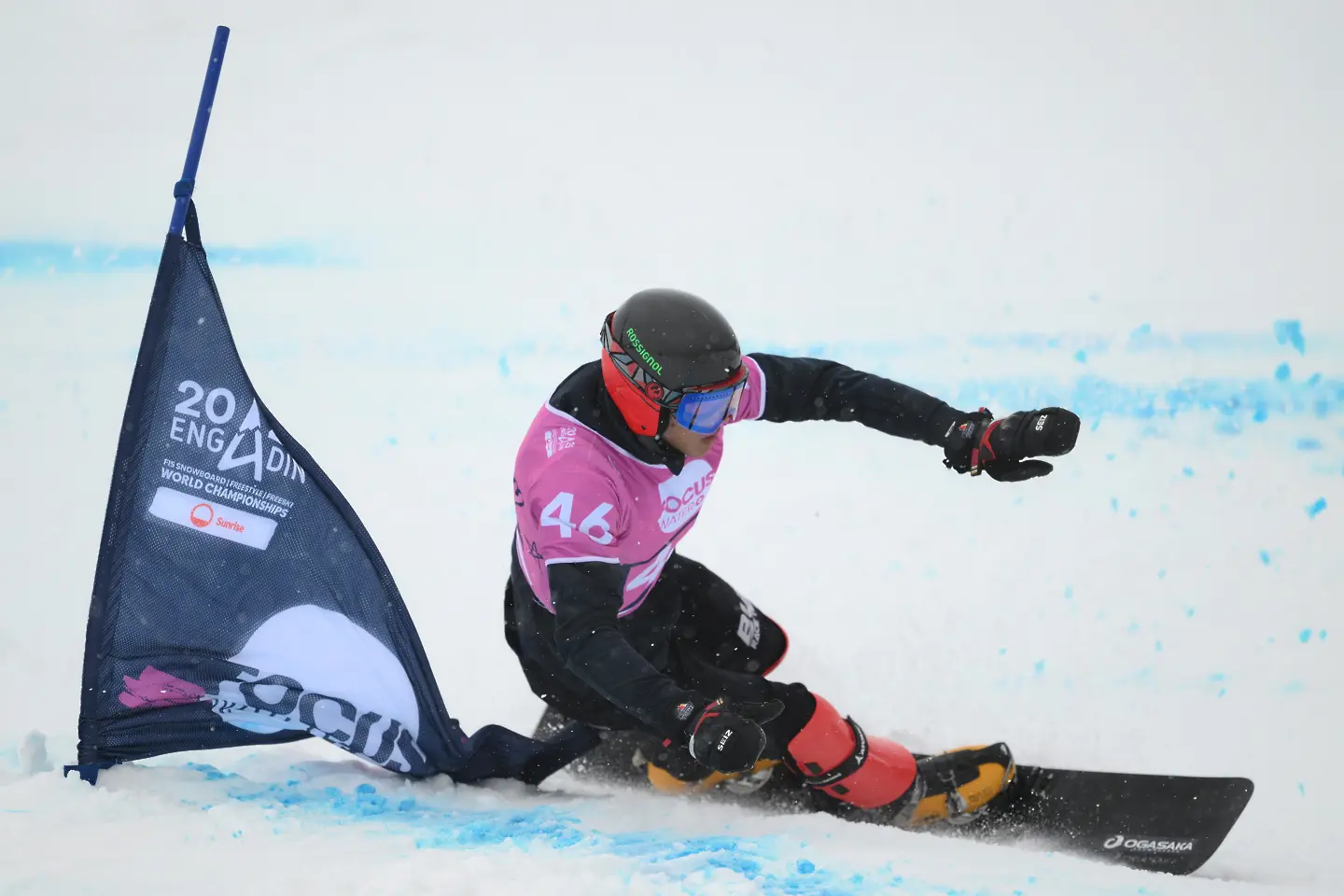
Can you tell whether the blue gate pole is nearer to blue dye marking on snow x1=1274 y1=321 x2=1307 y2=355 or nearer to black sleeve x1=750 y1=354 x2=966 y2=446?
black sleeve x1=750 y1=354 x2=966 y2=446

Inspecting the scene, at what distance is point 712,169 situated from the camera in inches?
348

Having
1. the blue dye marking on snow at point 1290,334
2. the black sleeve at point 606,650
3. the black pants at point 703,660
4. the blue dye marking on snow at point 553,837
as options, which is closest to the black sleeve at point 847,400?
the black pants at point 703,660

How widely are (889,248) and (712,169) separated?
1673 millimetres

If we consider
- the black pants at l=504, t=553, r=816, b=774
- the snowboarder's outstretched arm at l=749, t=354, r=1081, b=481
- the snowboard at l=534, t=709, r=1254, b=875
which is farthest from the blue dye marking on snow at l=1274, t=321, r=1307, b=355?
the black pants at l=504, t=553, r=816, b=774

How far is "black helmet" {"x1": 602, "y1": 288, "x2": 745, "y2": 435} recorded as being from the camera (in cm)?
274

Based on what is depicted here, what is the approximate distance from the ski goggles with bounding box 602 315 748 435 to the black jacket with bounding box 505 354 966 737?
109mm

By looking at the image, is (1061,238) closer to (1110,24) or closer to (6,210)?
(1110,24)

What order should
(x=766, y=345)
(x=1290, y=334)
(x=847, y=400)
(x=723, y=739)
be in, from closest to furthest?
(x=723, y=739) < (x=847, y=400) < (x=1290, y=334) < (x=766, y=345)

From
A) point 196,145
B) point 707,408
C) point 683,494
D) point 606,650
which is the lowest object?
point 606,650

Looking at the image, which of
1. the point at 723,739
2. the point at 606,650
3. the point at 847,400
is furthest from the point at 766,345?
the point at 723,739

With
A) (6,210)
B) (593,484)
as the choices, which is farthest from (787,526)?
(6,210)

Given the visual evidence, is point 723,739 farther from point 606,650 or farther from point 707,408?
point 707,408

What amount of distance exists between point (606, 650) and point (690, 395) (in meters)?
0.64

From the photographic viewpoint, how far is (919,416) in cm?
313
